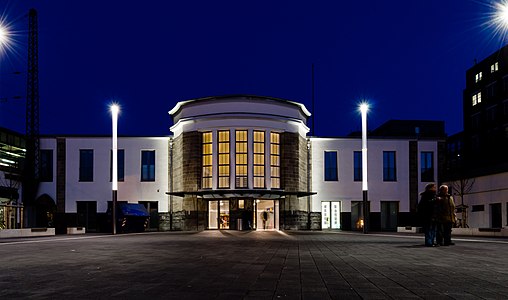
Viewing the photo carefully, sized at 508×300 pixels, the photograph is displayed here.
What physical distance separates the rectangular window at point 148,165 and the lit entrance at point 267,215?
1048 centimetres

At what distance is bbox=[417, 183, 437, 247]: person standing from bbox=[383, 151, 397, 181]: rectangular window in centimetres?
3425

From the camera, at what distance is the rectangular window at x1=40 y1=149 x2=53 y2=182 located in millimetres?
50656

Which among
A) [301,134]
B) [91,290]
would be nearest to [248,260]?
[91,290]

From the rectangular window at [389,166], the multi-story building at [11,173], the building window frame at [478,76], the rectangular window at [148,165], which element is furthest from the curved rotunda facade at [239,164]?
the building window frame at [478,76]

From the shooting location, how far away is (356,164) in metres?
51.9

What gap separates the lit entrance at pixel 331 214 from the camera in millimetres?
51594

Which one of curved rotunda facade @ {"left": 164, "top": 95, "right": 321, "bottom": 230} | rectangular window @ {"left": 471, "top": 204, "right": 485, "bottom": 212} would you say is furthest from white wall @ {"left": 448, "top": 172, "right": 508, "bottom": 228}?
curved rotunda facade @ {"left": 164, "top": 95, "right": 321, "bottom": 230}

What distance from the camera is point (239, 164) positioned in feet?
147

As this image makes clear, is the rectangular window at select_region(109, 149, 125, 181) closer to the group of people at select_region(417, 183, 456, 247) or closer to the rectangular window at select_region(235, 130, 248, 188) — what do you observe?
the rectangular window at select_region(235, 130, 248, 188)

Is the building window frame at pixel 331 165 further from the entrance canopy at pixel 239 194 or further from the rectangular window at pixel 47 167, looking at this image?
the rectangular window at pixel 47 167

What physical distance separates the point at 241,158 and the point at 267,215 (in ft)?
16.9

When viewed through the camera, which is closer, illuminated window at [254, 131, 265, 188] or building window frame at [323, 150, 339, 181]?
illuminated window at [254, 131, 265, 188]

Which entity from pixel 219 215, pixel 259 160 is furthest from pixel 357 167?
pixel 219 215

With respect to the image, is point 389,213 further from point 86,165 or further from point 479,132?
point 479,132
